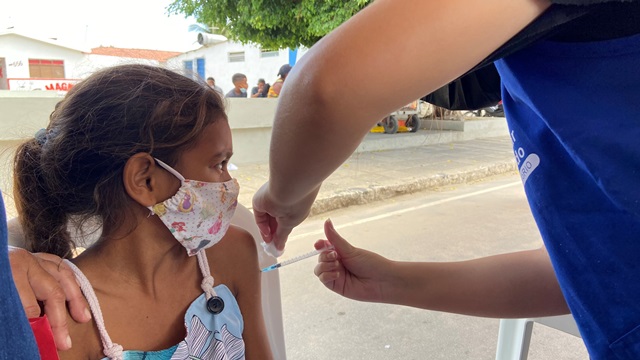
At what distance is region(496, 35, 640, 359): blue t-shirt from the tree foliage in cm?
563

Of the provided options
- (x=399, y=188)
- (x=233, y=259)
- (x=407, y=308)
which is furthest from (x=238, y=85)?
(x=233, y=259)

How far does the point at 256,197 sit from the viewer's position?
983mm

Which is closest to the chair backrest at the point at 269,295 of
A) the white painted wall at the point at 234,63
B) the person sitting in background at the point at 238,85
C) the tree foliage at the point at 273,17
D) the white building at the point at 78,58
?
the tree foliage at the point at 273,17

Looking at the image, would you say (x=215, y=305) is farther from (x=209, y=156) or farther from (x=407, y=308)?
(x=407, y=308)

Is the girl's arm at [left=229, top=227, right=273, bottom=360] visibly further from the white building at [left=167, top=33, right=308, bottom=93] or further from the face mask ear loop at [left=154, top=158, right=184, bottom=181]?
the white building at [left=167, top=33, right=308, bottom=93]

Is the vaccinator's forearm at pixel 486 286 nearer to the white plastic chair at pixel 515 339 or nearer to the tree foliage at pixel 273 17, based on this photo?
the white plastic chair at pixel 515 339

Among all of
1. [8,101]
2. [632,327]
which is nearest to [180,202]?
[632,327]

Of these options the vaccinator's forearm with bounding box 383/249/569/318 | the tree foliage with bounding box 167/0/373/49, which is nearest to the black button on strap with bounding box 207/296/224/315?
the vaccinator's forearm with bounding box 383/249/569/318

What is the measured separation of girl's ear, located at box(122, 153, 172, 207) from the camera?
1.04 metres

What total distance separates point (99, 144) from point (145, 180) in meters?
0.12

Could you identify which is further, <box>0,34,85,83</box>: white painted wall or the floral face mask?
<box>0,34,85,83</box>: white painted wall

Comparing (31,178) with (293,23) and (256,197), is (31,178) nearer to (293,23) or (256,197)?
(256,197)

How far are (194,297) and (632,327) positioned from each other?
35.5 inches

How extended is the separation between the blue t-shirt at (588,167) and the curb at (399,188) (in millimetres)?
3773
